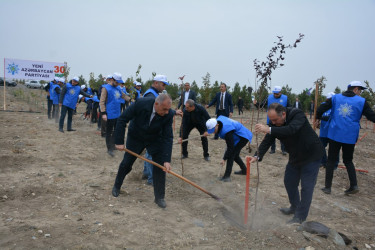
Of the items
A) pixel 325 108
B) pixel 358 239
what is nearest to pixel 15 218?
pixel 358 239

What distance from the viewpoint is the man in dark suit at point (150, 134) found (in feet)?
13.2

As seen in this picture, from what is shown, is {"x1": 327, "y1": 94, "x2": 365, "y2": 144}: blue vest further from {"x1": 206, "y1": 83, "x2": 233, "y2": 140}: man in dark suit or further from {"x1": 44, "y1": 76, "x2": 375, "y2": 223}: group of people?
{"x1": 206, "y1": 83, "x2": 233, "y2": 140}: man in dark suit

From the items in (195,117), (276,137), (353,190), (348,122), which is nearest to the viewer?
(276,137)

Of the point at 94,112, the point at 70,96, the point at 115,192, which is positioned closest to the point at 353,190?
the point at 115,192

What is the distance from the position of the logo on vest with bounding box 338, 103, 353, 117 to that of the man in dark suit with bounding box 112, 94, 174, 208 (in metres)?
2.99

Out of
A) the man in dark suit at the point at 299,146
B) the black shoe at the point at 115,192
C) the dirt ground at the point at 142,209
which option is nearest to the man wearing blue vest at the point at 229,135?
the dirt ground at the point at 142,209

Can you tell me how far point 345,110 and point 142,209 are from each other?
12.2ft

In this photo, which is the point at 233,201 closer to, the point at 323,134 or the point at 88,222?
the point at 88,222

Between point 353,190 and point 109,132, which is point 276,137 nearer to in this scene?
point 353,190

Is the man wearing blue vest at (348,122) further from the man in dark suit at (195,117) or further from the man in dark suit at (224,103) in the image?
the man in dark suit at (224,103)

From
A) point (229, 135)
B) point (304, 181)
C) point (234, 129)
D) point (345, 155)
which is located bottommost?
point (304, 181)

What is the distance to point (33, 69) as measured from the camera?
1362 centimetres

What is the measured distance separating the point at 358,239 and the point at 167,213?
7.61 feet

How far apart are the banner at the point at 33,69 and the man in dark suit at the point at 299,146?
40.2ft
